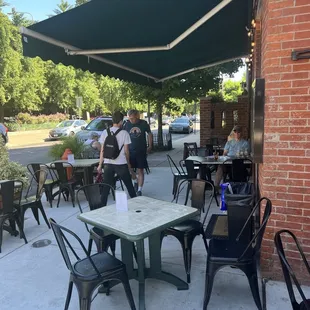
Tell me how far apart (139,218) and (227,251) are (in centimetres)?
81

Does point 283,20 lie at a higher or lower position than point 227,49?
lower

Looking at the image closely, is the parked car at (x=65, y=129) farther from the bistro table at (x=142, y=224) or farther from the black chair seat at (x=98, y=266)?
the black chair seat at (x=98, y=266)

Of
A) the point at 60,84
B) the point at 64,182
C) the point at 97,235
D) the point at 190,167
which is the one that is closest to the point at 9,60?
the point at 60,84

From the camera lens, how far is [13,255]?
144 inches

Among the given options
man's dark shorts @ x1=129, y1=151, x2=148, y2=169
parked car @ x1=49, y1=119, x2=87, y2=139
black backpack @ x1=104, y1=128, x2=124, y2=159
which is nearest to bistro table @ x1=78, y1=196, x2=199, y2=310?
black backpack @ x1=104, y1=128, x2=124, y2=159

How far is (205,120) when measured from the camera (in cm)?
1035

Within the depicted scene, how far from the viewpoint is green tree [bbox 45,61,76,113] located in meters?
30.3

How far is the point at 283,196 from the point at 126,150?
8.95ft

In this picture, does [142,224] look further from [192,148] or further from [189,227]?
[192,148]

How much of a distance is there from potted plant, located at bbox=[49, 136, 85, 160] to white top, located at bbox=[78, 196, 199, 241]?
4.48 m

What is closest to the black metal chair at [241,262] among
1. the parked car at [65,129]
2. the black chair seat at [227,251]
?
the black chair seat at [227,251]

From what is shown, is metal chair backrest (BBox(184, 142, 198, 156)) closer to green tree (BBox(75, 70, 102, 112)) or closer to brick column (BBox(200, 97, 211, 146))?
brick column (BBox(200, 97, 211, 146))

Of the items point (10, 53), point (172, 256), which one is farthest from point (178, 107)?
point (10, 53)

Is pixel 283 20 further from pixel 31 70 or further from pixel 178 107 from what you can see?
pixel 31 70
